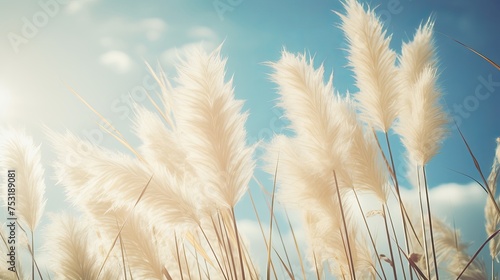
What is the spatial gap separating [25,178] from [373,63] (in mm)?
2630

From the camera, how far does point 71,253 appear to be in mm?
2047

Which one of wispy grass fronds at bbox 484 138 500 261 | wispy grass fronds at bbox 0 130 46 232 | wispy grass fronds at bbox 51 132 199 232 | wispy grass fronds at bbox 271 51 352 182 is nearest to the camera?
wispy grass fronds at bbox 51 132 199 232

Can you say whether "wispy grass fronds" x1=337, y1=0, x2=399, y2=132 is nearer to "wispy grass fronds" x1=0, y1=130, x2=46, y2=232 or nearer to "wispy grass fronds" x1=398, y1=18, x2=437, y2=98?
"wispy grass fronds" x1=398, y1=18, x2=437, y2=98

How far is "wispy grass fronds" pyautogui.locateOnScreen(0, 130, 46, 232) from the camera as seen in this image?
104 inches

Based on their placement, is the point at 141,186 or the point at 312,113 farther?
the point at 312,113

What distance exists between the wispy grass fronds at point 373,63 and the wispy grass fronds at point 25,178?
2.46 m

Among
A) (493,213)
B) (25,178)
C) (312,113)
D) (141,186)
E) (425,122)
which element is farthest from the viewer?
(493,213)

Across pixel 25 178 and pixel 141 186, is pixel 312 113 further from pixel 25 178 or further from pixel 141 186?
pixel 25 178

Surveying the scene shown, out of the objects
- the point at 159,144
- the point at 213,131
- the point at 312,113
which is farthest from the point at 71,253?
the point at 312,113

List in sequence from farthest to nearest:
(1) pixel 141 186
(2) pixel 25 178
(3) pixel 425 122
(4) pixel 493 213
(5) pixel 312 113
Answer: (4) pixel 493 213
(2) pixel 25 178
(3) pixel 425 122
(5) pixel 312 113
(1) pixel 141 186

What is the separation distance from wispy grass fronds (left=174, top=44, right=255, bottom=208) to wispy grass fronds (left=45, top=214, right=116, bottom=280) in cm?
98

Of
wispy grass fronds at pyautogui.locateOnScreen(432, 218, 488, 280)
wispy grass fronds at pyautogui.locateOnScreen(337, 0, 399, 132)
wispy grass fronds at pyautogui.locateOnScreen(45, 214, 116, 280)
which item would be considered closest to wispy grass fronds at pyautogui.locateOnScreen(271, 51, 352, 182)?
wispy grass fronds at pyautogui.locateOnScreen(337, 0, 399, 132)

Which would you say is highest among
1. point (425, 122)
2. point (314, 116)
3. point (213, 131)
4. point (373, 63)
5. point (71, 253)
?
point (373, 63)

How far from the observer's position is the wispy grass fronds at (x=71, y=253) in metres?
2.04
